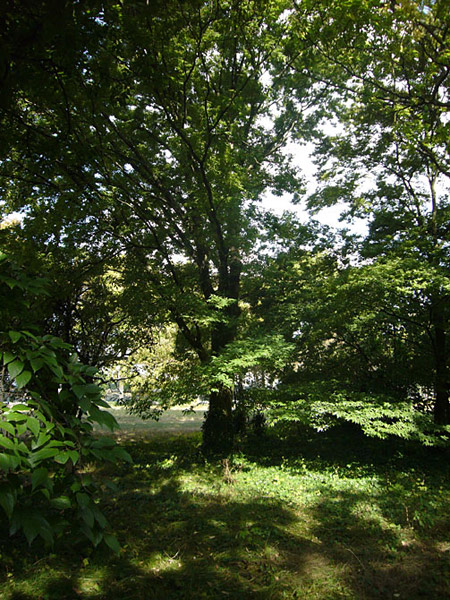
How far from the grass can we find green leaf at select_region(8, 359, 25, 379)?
71 centimetres

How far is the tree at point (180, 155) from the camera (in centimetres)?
473

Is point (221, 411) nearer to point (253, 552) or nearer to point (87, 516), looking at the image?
point (253, 552)

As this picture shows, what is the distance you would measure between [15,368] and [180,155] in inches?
302

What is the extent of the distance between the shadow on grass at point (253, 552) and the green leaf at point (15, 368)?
125 inches

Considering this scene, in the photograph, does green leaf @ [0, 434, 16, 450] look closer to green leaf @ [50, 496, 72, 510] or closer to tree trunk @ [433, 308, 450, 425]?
green leaf @ [50, 496, 72, 510]

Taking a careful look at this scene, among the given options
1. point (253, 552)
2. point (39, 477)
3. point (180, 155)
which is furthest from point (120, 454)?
point (180, 155)

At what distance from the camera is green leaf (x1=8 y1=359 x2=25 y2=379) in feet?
4.23

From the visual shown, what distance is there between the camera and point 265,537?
4.53 m

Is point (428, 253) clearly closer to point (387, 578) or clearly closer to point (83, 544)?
point (387, 578)

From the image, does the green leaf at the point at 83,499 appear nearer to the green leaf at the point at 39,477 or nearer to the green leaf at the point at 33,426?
the green leaf at the point at 39,477

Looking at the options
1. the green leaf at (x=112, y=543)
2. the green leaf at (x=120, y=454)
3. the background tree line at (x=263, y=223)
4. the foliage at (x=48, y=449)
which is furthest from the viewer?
the background tree line at (x=263, y=223)

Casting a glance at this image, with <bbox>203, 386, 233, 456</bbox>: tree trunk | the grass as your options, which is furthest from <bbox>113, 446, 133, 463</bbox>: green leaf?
<bbox>203, 386, 233, 456</bbox>: tree trunk

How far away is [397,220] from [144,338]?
26.7 feet

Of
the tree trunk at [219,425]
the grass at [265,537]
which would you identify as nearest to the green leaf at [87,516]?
the grass at [265,537]
